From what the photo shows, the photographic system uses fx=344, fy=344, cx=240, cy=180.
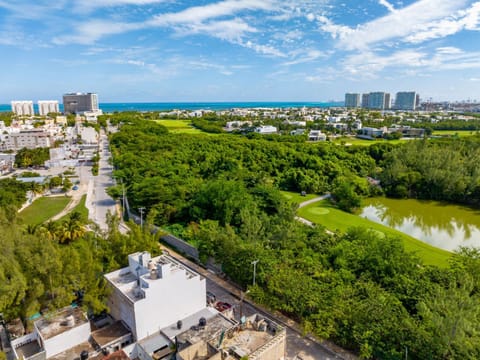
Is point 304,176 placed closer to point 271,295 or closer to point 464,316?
point 271,295

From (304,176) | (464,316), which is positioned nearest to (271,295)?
(464,316)

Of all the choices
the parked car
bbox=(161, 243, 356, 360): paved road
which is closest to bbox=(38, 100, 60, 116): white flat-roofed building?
bbox=(161, 243, 356, 360): paved road

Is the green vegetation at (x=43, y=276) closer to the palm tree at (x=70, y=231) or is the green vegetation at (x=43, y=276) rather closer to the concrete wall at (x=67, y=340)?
the concrete wall at (x=67, y=340)

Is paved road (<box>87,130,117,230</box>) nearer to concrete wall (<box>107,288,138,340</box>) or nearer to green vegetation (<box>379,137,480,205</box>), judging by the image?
concrete wall (<box>107,288,138,340</box>)

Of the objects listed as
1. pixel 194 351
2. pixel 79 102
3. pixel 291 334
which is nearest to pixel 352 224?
pixel 291 334

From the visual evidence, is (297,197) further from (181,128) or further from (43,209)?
(181,128)

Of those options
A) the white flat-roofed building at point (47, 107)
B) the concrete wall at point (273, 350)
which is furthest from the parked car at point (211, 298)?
the white flat-roofed building at point (47, 107)

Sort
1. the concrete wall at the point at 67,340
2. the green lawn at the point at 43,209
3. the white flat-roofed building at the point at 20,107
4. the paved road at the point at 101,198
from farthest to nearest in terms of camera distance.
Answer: the white flat-roofed building at the point at 20,107 → the paved road at the point at 101,198 → the green lawn at the point at 43,209 → the concrete wall at the point at 67,340

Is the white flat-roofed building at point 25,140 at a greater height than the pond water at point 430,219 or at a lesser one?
greater
